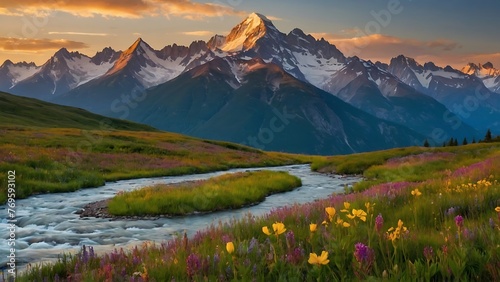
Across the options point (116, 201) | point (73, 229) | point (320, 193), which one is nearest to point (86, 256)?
point (73, 229)

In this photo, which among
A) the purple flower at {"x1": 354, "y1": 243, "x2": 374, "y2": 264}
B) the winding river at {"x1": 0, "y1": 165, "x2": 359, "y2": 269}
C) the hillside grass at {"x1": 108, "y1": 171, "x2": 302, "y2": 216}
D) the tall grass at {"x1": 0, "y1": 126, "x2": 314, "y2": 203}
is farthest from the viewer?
the tall grass at {"x1": 0, "y1": 126, "x2": 314, "y2": 203}

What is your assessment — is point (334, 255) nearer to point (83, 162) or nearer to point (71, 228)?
point (71, 228)

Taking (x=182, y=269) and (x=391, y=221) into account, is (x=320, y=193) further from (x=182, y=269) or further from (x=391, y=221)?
(x=182, y=269)

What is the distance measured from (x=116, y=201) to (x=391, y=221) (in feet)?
47.1

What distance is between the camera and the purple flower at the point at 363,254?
3.21m

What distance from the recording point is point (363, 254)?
10.6 feet

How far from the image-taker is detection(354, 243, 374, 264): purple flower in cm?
321

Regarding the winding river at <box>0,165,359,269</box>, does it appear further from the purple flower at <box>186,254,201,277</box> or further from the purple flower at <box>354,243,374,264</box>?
the purple flower at <box>354,243,374,264</box>

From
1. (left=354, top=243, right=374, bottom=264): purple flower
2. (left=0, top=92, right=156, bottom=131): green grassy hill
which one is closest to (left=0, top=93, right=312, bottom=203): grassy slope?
(left=354, top=243, right=374, bottom=264): purple flower

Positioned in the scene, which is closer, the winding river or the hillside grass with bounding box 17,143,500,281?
the hillside grass with bounding box 17,143,500,281

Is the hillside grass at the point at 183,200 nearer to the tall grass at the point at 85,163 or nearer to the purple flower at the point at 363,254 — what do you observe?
the tall grass at the point at 85,163

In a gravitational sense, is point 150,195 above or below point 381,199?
below

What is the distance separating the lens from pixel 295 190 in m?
27.1

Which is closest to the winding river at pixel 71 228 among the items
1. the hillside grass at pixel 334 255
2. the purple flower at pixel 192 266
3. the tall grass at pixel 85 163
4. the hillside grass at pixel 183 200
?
the hillside grass at pixel 183 200
